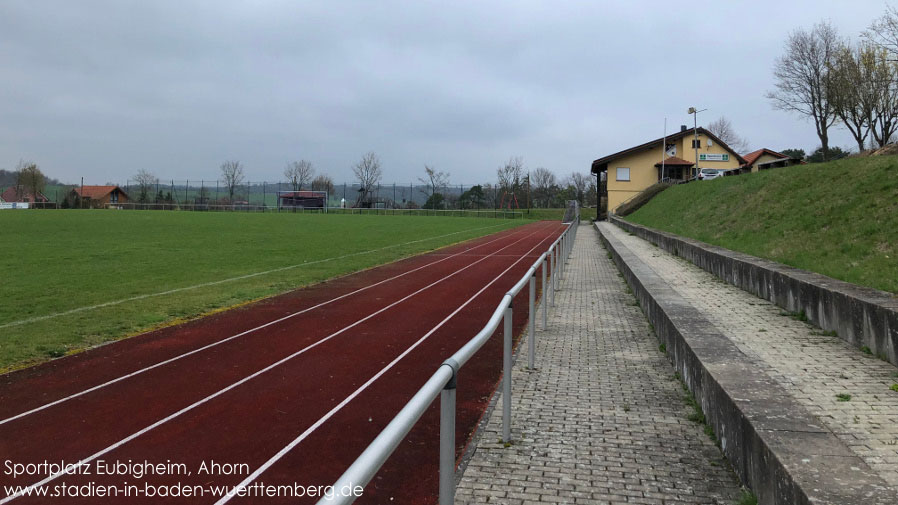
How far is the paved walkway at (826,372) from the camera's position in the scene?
12.1ft

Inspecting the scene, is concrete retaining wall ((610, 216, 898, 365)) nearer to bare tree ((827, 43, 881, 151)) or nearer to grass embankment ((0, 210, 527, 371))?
grass embankment ((0, 210, 527, 371))

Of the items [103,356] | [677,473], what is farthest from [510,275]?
[677,473]

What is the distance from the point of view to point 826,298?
6793mm

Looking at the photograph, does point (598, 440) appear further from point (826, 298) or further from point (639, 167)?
point (639, 167)

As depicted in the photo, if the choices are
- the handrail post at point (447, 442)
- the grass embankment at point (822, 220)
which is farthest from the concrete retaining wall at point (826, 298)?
the handrail post at point (447, 442)

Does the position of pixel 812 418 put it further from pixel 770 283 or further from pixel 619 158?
pixel 619 158

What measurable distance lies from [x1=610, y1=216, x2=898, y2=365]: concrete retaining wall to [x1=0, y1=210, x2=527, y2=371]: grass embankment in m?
9.04

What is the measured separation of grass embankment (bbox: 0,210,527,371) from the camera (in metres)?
8.66

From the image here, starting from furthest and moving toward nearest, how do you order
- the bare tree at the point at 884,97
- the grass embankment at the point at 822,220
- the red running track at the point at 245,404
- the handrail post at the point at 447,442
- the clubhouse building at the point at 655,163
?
the clubhouse building at the point at 655,163 → the bare tree at the point at 884,97 → the grass embankment at the point at 822,220 → the red running track at the point at 245,404 → the handrail post at the point at 447,442

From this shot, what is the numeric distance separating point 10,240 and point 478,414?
23.3 m

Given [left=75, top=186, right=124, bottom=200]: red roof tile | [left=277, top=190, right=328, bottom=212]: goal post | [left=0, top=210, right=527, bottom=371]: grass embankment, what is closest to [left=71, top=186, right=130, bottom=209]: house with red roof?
[left=75, top=186, right=124, bottom=200]: red roof tile

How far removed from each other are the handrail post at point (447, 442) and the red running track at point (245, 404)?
1.43m

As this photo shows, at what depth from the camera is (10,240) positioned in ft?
70.7

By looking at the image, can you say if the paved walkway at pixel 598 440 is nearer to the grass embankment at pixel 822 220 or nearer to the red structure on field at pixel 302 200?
the grass embankment at pixel 822 220
